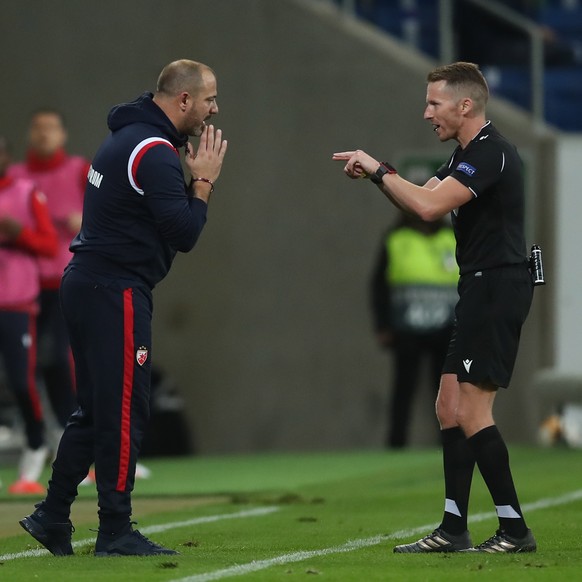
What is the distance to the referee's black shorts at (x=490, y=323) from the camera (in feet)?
22.6

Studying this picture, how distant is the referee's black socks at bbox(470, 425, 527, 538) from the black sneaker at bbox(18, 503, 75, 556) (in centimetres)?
174

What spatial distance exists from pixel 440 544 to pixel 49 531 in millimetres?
1637

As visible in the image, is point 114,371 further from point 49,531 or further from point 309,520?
point 309,520

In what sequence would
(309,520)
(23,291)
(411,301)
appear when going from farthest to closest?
(411,301), (23,291), (309,520)

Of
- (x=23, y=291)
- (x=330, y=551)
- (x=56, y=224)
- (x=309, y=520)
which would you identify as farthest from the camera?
(x=56, y=224)

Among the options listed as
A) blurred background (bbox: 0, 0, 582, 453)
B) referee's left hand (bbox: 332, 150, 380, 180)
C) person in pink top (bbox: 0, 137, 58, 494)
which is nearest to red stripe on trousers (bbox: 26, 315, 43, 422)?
person in pink top (bbox: 0, 137, 58, 494)

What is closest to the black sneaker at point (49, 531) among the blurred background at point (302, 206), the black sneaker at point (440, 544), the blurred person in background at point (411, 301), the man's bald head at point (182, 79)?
the black sneaker at point (440, 544)

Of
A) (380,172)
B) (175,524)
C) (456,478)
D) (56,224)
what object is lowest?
(175,524)

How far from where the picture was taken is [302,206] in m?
15.2

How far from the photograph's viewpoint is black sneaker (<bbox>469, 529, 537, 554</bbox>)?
22.8 ft

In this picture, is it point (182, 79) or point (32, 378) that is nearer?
point (182, 79)

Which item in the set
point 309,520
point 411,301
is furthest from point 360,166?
point 411,301

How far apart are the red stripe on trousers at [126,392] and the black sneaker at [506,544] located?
1.51 metres

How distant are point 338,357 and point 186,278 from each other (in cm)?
159
